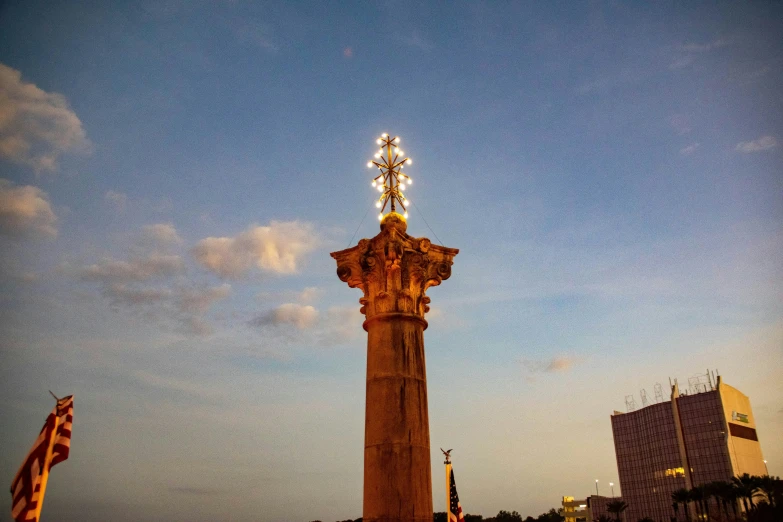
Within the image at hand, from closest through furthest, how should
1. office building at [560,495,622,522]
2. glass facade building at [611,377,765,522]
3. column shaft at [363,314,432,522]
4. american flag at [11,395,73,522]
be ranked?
american flag at [11,395,73,522] → column shaft at [363,314,432,522] → glass facade building at [611,377,765,522] → office building at [560,495,622,522]

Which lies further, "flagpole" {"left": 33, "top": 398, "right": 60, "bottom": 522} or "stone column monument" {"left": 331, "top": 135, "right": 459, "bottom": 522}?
"stone column monument" {"left": 331, "top": 135, "right": 459, "bottom": 522}

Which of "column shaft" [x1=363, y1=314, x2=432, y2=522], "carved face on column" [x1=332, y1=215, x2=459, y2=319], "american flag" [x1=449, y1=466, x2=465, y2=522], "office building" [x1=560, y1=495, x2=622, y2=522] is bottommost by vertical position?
"office building" [x1=560, y1=495, x2=622, y2=522]

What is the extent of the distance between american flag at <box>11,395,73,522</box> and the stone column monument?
A: 5404mm

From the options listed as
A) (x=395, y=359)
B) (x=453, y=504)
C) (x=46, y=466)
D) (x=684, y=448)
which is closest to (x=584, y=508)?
(x=684, y=448)

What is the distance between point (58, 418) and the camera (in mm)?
9773

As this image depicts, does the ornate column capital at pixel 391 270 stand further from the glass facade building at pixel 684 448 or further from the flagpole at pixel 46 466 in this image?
the glass facade building at pixel 684 448

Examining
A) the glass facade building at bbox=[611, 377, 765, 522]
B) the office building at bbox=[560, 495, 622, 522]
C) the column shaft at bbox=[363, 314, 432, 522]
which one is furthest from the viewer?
the office building at bbox=[560, 495, 622, 522]

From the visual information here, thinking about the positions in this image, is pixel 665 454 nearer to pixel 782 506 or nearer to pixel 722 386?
pixel 722 386

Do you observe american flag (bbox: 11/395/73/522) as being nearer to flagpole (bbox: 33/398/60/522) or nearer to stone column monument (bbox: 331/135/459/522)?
flagpole (bbox: 33/398/60/522)

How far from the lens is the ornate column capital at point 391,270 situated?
11.1 meters

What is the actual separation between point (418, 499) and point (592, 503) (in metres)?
174

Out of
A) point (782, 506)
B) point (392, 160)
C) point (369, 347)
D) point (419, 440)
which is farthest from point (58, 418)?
point (782, 506)

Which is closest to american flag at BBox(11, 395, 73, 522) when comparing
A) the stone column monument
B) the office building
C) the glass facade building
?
the stone column monument

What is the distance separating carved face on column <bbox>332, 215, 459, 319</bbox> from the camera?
11141mm
